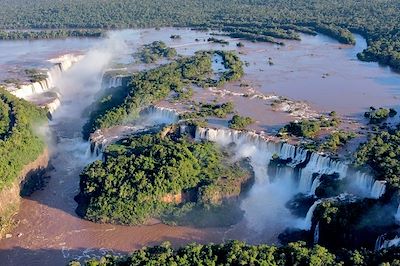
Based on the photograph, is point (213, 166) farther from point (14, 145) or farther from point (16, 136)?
point (16, 136)

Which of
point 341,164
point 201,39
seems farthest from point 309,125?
point 201,39

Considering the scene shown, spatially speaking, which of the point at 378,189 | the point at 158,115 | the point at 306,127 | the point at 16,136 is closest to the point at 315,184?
the point at 378,189

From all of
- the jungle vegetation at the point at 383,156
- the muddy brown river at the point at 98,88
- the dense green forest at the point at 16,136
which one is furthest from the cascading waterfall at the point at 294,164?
the dense green forest at the point at 16,136

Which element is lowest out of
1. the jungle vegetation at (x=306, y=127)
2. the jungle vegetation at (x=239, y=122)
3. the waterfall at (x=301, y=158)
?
the waterfall at (x=301, y=158)

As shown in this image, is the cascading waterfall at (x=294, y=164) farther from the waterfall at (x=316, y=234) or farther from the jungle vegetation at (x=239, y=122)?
the waterfall at (x=316, y=234)

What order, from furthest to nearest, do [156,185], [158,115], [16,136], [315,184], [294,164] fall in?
1. [158,115]
2. [16,136]
3. [294,164]
4. [315,184]
5. [156,185]

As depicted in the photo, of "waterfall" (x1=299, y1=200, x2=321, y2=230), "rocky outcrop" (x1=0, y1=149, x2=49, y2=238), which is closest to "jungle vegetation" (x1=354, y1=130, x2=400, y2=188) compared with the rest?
"waterfall" (x1=299, y1=200, x2=321, y2=230)
